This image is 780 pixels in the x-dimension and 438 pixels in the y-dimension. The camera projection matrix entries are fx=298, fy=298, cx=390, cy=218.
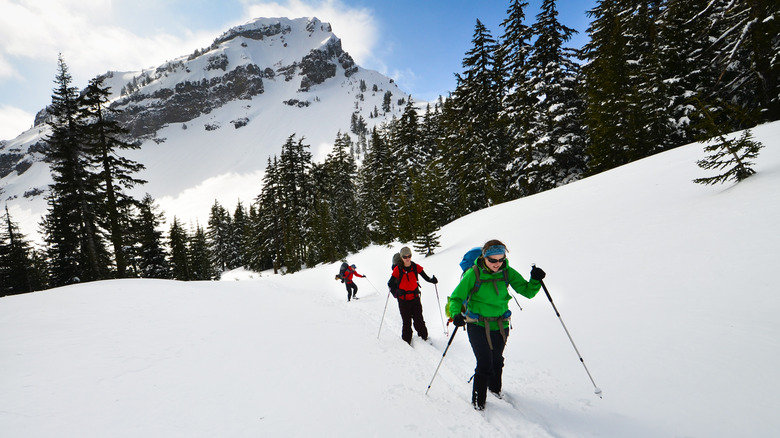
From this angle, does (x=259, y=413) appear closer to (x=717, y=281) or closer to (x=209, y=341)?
(x=209, y=341)

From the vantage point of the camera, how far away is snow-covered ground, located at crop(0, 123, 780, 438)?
3389 millimetres

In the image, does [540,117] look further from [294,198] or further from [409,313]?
[294,198]

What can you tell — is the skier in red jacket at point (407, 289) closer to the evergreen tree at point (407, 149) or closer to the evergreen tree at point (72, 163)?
the evergreen tree at point (72, 163)

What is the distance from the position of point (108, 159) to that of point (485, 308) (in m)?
22.6

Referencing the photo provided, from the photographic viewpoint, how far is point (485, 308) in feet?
12.9

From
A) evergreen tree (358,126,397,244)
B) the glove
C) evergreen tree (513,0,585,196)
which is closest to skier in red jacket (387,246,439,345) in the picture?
the glove

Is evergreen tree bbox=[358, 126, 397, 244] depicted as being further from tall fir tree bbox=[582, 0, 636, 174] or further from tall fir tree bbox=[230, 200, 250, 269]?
tall fir tree bbox=[230, 200, 250, 269]

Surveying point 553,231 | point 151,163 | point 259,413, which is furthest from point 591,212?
point 151,163

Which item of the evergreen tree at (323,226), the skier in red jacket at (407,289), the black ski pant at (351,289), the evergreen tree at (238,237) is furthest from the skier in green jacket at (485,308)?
the evergreen tree at (238,237)

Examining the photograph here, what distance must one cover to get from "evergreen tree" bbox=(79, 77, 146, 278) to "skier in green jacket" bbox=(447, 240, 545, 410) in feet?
69.3

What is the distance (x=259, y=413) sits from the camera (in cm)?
368

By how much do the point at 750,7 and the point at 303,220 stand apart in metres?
39.2

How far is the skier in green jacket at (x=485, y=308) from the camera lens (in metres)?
3.93

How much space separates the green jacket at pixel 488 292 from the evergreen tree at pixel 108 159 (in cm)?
2108
